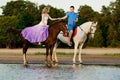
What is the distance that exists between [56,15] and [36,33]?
4114 cm

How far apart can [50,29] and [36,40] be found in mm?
869

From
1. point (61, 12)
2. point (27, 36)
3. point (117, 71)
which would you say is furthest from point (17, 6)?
point (117, 71)

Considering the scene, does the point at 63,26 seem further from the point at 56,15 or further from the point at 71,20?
the point at 56,15

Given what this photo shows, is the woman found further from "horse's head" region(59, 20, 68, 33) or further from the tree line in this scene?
the tree line

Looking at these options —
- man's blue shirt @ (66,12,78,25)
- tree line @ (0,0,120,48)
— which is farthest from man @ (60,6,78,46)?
tree line @ (0,0,120,48)


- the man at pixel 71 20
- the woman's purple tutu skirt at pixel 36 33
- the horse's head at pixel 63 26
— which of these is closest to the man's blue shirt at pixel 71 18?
the man at pixel 71 20

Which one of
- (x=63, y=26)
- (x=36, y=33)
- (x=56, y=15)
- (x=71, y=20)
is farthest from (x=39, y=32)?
(x=56, y=15)

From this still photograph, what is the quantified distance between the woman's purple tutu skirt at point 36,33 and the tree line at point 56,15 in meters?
32.6

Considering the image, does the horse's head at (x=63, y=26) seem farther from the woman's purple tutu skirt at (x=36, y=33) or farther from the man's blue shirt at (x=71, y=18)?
the man's blue shirt at (x=71, y=18)

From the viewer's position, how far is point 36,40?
22.7 meters

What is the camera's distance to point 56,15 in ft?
209

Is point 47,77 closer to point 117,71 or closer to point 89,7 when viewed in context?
point 117,71

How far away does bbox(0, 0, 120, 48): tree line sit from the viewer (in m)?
58.9

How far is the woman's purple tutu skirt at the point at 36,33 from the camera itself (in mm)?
22312
